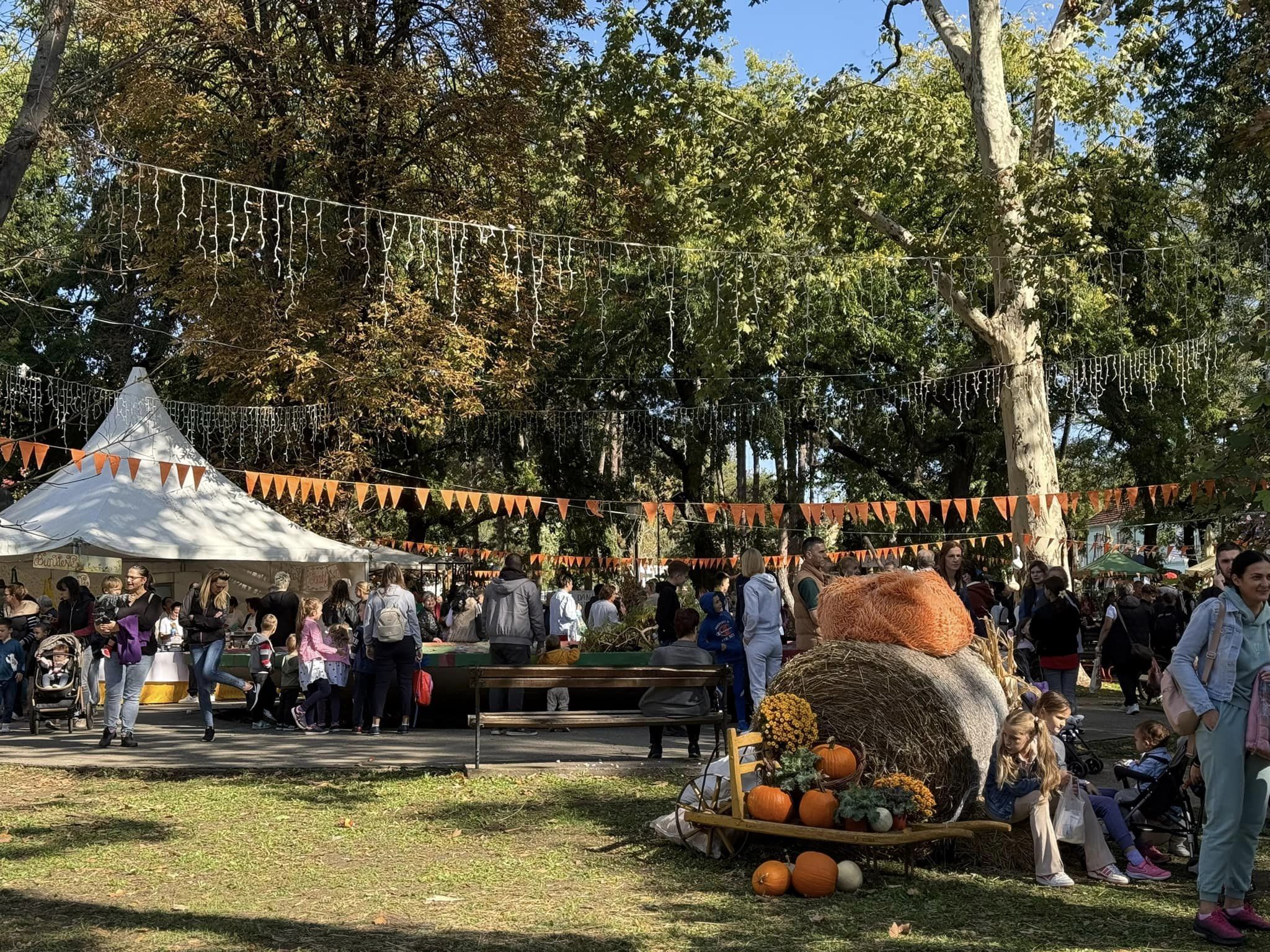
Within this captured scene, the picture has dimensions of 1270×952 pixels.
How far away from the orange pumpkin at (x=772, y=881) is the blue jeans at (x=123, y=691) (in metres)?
7.62

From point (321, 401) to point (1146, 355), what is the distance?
632 inches

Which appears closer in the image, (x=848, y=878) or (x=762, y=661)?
(x=848, y=878)

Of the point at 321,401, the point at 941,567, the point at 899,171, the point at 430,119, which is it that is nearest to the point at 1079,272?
the point at 899,171

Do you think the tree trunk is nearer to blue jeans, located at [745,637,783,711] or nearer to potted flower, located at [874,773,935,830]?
blue jeans, located at [745,637,783,711]

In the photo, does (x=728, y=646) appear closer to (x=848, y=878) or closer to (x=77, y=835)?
(x=848, y=878)

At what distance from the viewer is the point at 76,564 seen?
71.3 ft

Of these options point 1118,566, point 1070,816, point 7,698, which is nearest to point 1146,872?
point 1070,816

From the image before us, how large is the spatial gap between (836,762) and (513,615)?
665cm

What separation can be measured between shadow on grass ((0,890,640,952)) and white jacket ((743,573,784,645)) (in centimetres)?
586

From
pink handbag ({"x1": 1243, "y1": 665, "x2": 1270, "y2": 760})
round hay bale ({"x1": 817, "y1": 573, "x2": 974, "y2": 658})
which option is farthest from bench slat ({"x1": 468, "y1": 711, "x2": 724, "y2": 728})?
pink handbag ({"x1": 1243, "y1": 665, "x2": 1270, "y2": 760})

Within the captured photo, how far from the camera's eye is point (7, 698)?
15.6 metres

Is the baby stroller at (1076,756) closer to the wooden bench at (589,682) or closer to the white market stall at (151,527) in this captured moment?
the wooden bench at (589,682)

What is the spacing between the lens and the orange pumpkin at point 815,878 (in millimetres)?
7070

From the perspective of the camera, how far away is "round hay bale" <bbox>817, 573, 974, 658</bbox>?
8078 mm
